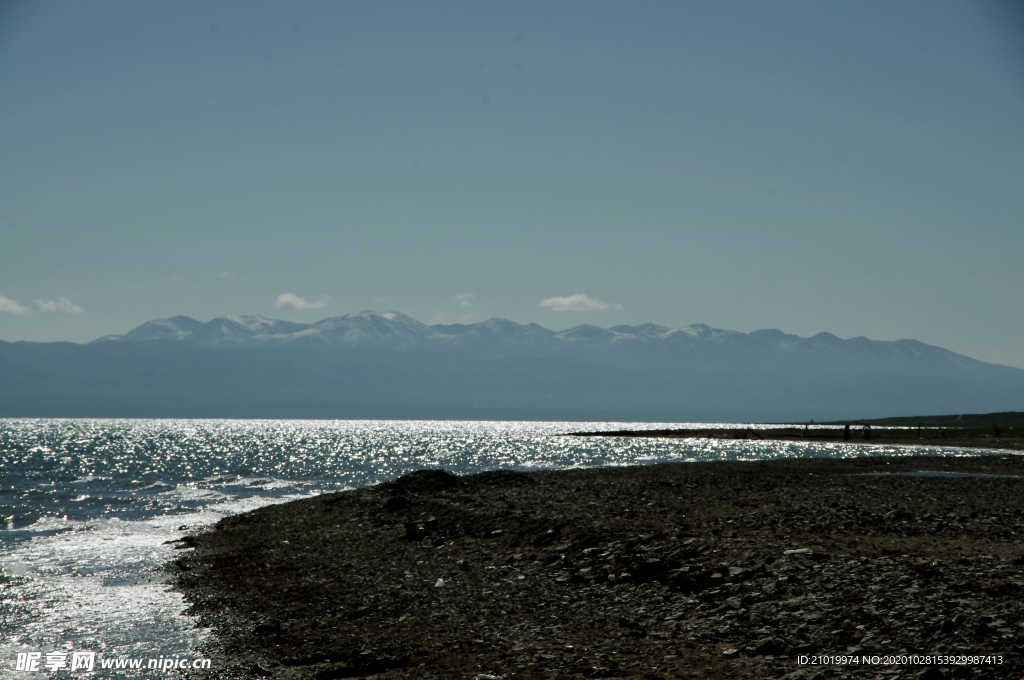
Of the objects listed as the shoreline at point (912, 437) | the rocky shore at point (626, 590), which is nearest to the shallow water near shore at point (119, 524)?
the rocky shore at point (626, 590)

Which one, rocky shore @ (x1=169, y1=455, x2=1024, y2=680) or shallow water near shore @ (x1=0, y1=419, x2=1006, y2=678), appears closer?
rocky shore @ (x1=169, y1=455, x2=1024, y2=680)

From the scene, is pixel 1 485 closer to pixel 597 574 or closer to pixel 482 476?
pixel 482 476

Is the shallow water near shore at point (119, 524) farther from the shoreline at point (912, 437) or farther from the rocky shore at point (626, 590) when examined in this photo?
the shoreline at point (912, 437)

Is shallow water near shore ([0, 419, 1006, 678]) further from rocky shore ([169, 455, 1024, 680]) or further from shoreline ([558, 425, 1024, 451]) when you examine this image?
shoreline ([558, 425, 1024, 451])

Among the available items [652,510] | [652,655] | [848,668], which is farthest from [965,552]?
[652,510]

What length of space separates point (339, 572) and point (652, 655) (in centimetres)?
1228

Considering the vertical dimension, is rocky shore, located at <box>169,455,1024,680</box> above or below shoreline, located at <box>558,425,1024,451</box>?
above

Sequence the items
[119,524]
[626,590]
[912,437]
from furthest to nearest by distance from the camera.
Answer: [912,437]
[119,524]
[626,590]

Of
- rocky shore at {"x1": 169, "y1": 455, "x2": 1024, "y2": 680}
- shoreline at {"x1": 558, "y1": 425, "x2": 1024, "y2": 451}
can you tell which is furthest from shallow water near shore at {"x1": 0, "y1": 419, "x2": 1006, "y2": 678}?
shoreline at {"x1": 558, "y1": 425, "x2": 1024, "y2": 451}

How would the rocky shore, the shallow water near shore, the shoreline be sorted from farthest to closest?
the shoreline
the shallow water near shore
the rocky shore

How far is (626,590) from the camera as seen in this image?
53.6 ft

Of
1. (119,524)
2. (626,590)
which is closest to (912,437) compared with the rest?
(626,590)

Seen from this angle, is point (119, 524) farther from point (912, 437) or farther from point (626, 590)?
point (912, 437)

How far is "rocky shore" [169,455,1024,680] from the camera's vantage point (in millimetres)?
11766
